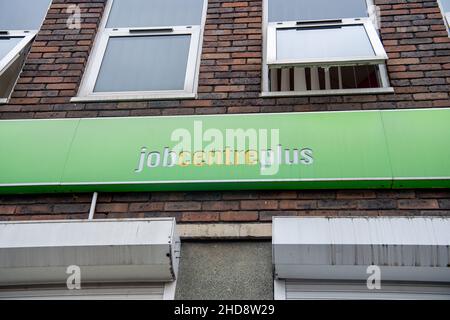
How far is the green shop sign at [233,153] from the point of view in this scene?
130 inches

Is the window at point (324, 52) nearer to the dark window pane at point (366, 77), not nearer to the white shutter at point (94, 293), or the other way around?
the dark window pane at point (366, 77)

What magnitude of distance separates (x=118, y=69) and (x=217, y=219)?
2.06 meters

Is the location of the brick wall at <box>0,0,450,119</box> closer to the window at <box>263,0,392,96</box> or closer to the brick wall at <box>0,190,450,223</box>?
the window at <box>263,0,392,96</box>

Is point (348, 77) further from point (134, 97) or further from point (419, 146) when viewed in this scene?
point (134, 97)

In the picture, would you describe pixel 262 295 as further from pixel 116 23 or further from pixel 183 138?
pixel 116 23

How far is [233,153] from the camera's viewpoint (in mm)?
3480

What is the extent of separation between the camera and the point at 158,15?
498 centimetres

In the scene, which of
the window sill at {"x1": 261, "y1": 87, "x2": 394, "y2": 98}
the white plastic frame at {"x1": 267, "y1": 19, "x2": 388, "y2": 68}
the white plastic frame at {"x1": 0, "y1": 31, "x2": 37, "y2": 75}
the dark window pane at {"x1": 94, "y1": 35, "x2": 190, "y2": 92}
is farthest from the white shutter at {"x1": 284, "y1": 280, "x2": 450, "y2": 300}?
the white plastic frame at {"x1": 0, "y1": 31, "x2": 37, "y2": 75}

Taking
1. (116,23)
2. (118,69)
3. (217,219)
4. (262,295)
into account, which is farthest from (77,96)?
(262,295)

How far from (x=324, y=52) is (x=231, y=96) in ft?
3.27

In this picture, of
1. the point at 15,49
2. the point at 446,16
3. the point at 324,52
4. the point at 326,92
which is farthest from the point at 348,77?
the point at 15,49

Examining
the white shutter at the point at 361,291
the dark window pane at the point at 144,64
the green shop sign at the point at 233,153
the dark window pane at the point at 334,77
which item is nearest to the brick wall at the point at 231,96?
the green shop sign at the point at 233,153

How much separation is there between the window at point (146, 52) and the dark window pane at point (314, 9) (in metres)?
0.84

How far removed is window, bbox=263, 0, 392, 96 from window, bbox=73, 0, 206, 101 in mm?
790
